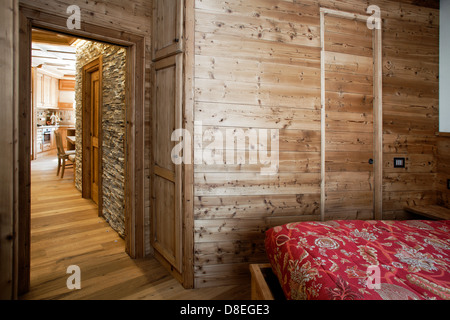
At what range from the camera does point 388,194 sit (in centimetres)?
303

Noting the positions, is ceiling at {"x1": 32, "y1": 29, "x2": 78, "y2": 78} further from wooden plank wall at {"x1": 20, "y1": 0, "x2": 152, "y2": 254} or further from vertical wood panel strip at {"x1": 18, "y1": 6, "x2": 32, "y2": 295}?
vertical wood panel strip at {"x1": 18, "y1": 6, "x2": 32, "y2": 295}

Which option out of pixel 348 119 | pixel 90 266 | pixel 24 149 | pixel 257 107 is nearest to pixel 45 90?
pixel 24 149

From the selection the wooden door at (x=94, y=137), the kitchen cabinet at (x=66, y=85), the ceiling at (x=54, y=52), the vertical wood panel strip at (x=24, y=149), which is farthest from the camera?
the kitchen cabinet at (x=66, y=85)

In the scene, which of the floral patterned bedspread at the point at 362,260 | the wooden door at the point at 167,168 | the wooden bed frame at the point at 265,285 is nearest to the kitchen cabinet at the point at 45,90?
the wooden door at the point at 167,168

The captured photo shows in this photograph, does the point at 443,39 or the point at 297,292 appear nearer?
the point at 297,292

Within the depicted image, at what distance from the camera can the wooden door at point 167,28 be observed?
239 centimetres

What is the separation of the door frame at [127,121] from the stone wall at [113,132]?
409mm

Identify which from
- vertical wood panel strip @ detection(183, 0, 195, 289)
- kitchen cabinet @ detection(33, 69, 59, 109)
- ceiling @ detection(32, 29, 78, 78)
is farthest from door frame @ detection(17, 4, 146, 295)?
kitchen cabinet @ detection(33, 69, 59, 109)

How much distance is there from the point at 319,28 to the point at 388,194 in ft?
6.39

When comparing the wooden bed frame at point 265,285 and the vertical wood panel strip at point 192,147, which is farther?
the vertical wood panel strip at point 192,147

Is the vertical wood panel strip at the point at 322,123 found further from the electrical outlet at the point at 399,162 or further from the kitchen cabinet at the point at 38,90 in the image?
the kitchen cabinet at the point at 38,90

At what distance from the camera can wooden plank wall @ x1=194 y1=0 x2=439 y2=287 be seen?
2.43 meters

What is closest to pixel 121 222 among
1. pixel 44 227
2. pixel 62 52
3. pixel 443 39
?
pixel 44 227

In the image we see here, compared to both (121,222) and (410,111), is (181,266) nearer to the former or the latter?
(121,222)
